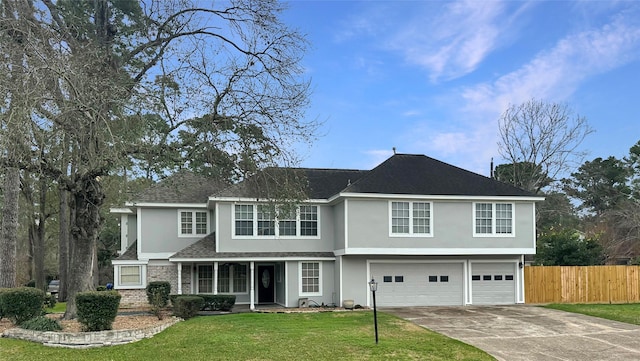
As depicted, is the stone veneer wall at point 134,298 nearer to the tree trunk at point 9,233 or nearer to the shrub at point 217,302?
the shrub at point 217,302

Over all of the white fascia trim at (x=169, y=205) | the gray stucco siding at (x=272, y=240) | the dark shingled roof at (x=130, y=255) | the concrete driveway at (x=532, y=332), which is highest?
the white fascia trim at (x=169, y=205)

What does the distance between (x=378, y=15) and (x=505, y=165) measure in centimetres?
3012

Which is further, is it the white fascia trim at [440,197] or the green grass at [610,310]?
the white fascia trim at [440,197]

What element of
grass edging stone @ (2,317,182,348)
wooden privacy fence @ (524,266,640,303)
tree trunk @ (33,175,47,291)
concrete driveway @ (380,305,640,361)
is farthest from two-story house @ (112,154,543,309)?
tree trunk @ (33,175,47,291)

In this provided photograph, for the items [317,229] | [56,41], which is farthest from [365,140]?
[56,41]

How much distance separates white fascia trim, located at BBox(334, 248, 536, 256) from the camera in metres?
20.8

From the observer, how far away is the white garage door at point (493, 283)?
881 inches

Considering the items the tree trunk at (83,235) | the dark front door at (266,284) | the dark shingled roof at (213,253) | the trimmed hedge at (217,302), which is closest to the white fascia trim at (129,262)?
the dark shingled roof at (213,253)

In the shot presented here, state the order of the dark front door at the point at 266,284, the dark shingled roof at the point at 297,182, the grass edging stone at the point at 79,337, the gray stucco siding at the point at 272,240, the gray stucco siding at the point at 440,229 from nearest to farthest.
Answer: the grass edging stone at the point at 79,337, the dark shingled roof at the point at 297,182, the gray stucco siding at the point at 440,229, the gray stucco siding at the point at 272,240, the dark front door at the point at 266,284

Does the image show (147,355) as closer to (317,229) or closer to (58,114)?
(58,114)

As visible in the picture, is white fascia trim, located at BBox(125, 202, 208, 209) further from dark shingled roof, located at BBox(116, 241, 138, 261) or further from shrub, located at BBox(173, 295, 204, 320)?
shrub, located at BBox(173, 295, 204, 320)

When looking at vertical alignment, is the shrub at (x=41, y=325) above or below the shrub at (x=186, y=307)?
above

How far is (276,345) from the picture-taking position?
500 inches

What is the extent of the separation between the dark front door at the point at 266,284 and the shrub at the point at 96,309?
10863 mm
